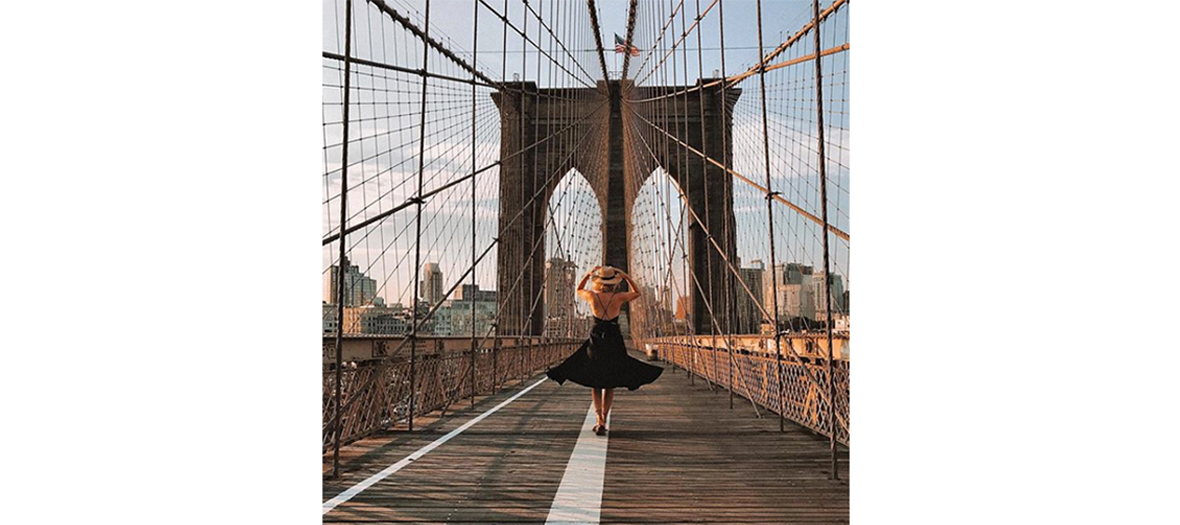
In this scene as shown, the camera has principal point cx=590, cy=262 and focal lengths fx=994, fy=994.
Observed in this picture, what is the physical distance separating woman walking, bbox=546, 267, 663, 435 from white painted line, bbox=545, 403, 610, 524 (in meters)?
0.31

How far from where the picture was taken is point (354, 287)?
5.52m

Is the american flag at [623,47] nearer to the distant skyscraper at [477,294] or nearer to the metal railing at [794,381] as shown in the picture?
the distant skyscraper at [477,294]

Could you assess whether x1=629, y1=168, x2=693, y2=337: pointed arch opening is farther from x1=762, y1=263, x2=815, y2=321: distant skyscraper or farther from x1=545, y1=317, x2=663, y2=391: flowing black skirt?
x1=545, y1=317, x2=663, y2=391: flowing black skirt

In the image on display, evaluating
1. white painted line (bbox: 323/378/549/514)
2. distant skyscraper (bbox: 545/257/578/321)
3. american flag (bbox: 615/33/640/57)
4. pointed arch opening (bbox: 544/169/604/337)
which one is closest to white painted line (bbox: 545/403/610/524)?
white painted line (bbox: 323/378/549/514)

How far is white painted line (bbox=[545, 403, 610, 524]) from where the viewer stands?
279 centimetres

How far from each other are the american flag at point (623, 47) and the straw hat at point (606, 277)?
58.2ft

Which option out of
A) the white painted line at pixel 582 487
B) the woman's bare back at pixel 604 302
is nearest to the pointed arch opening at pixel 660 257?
the woman's bare back at pixel 604 302

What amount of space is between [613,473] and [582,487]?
0.32m

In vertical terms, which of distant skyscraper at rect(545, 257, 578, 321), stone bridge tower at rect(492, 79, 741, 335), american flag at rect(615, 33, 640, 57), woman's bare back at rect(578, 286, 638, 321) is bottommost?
woman's bare back at rect(578, 286, 638, 321)

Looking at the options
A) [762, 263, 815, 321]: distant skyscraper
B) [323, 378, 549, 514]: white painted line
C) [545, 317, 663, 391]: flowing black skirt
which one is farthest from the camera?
[762, 263, 815, 321]: distant skyscraper

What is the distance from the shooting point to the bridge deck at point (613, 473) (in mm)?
2838
